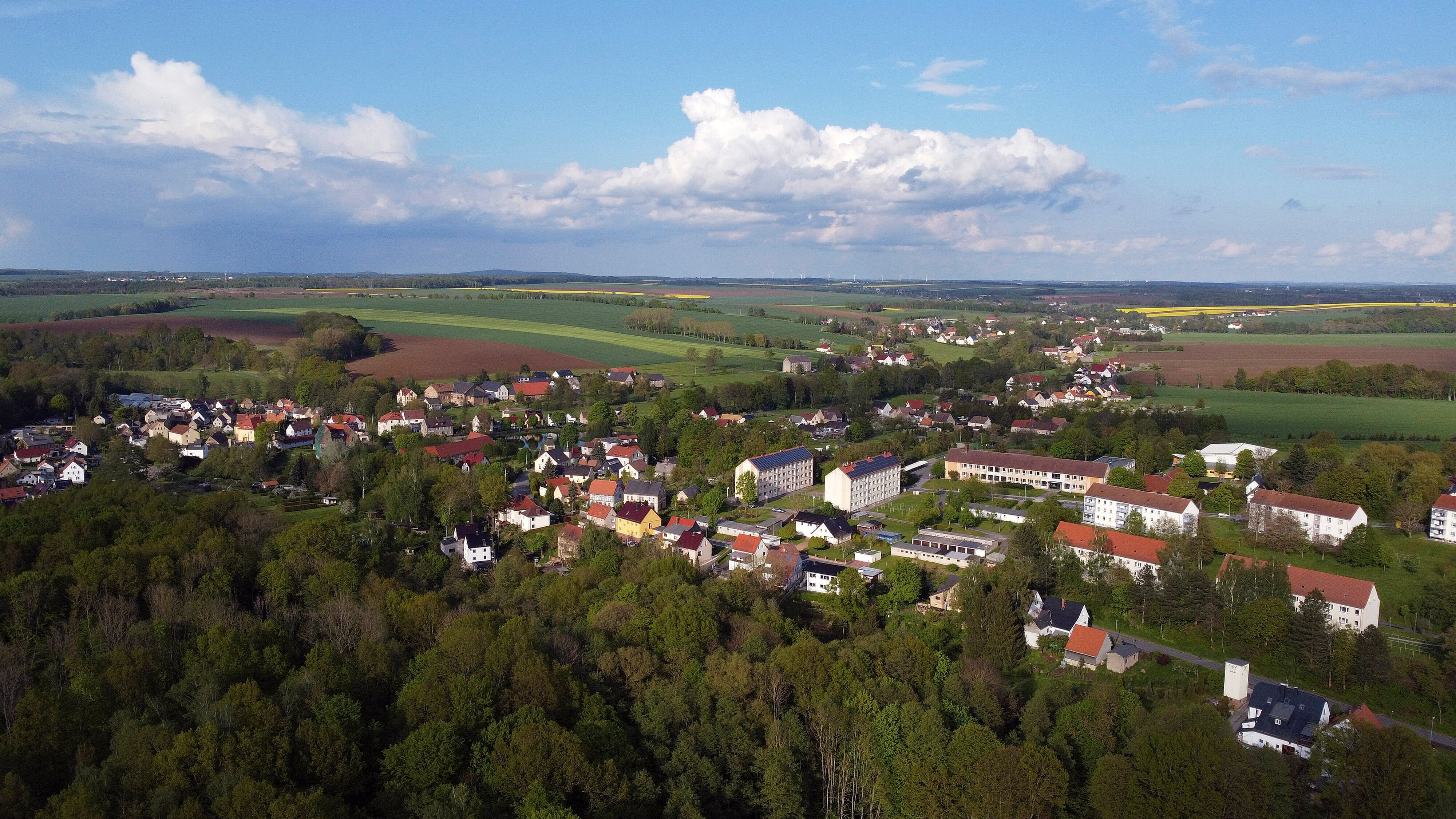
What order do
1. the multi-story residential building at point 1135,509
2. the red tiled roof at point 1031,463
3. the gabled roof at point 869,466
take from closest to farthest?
the multi-story residential building at point 1135,509, the gabled roof at point 869,466, the red tiled roof at point 1031,463

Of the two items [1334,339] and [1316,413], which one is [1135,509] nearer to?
[1316,413]

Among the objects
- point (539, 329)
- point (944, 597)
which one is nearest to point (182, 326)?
point (539, 329)

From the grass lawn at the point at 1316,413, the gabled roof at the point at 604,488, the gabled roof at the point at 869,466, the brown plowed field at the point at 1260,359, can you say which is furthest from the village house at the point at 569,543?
the brown plowed field at the point at 1260,359

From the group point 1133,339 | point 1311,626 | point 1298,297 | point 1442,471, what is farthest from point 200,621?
point 1298,297

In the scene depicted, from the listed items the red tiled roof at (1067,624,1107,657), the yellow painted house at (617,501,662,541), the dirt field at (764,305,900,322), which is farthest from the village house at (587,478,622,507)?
the dirt field at (764,305,900,322)

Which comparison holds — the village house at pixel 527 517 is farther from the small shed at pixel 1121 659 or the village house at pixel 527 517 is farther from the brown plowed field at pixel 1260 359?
the brown plowed field at pixel 1260 359

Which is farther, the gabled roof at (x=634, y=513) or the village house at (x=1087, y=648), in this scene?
the gabled roof at (x=634, y=513)

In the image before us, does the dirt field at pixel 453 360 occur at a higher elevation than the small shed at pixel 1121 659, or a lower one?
higher
